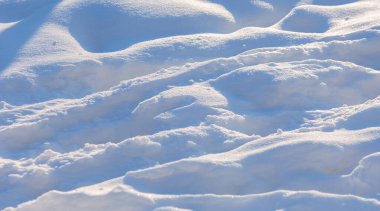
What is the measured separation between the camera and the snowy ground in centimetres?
308

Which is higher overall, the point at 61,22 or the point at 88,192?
the point at 61,22

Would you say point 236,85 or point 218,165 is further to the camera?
point 236,85

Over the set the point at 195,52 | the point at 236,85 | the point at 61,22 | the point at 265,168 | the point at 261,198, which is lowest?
the point at 261,198

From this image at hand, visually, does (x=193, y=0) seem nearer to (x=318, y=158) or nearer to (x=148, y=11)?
(x=148, y=11)

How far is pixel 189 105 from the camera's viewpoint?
373cm

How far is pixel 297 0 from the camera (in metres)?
5.31

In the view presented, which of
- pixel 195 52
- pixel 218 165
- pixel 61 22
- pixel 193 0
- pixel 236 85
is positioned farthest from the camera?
pixel 193 0

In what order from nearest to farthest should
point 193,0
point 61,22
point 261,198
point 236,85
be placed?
point 261,198
point 236,85
point 61,22
point 193,0

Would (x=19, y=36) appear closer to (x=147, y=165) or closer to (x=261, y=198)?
(x=147, y=165)

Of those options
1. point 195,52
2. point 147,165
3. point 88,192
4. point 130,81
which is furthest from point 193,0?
point 88,192

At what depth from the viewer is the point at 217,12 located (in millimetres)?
5008

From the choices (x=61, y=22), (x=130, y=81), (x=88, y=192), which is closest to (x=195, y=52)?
(x=130, y=81)

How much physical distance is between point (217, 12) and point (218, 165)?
2.10 metres

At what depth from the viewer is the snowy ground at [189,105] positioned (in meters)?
3.08
